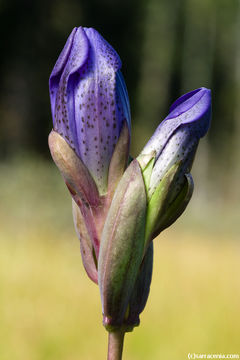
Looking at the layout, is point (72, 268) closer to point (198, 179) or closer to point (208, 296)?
point (208, 296)

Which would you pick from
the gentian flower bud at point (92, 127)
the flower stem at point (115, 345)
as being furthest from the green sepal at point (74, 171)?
the flower stem at point (115, 345)

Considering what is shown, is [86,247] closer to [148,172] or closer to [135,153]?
[148,172]

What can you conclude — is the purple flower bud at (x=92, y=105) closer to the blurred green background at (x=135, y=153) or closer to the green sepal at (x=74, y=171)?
the green sepal at (x=74, y=171)

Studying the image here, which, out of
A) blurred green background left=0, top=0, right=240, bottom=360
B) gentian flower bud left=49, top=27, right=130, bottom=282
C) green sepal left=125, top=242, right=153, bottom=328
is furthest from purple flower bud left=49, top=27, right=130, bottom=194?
blurred green background left=0, top=0, right=240, bottom=360

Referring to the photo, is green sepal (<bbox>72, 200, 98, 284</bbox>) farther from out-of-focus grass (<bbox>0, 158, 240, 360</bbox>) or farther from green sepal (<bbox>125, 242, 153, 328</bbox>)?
out-of-focus grass (<bbox>0, 158, 240, 360</bbox>)

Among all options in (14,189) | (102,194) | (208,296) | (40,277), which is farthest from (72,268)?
(102,194)

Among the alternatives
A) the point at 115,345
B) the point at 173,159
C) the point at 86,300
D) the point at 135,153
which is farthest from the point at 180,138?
the point at 135,153
